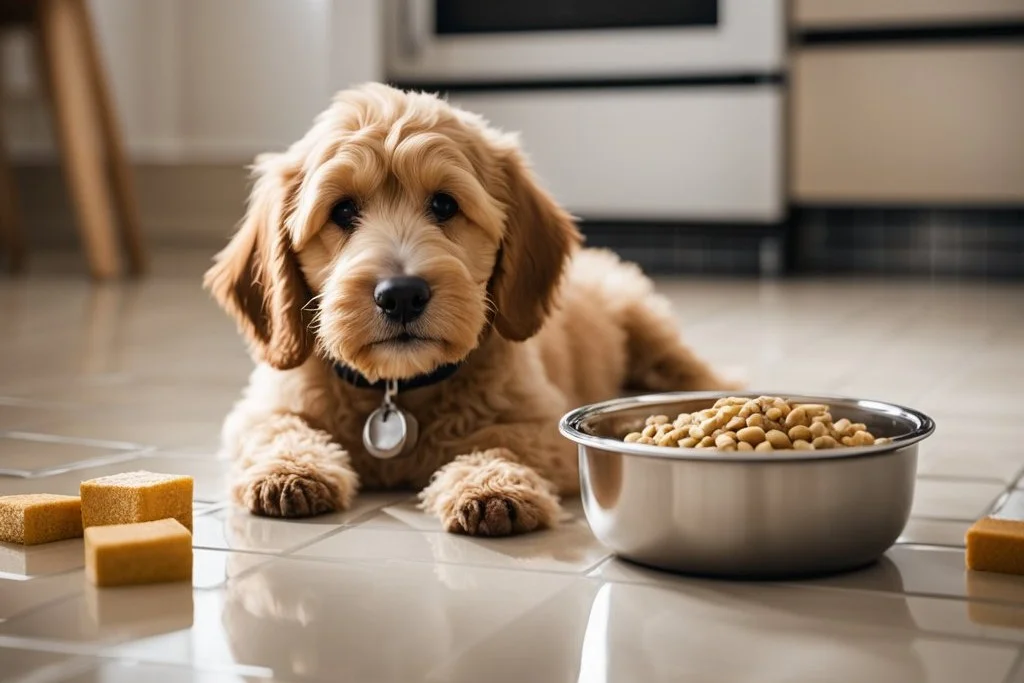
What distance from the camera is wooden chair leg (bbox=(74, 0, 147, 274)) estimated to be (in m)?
5.85

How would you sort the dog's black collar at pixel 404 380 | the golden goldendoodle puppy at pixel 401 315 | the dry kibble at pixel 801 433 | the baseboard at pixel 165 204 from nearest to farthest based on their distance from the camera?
the dry kibble at pixel 801 433
the golden goldendoodle puppy at pixel 401 315
the dog's black collar at pixel 404 380
the baseboard at pixel 165 204

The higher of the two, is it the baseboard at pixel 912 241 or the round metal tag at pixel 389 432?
the round metal tag at pixel 389 432

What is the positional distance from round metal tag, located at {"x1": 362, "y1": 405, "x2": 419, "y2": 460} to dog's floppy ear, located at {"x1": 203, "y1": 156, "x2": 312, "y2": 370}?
158 mm

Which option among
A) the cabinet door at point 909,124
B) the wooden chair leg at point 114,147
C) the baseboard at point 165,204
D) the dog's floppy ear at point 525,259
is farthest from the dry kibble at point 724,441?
the baseboard at point 165,204

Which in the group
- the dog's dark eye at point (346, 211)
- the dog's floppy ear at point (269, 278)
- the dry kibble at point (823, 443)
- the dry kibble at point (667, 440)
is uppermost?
the dog's dark eye at point (346, 211)

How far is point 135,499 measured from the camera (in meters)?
1.86

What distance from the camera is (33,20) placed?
6020 millimetres

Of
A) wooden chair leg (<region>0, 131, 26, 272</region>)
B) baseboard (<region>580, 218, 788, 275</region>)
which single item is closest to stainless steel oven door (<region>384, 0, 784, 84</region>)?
baseboard (<region>580, 218, 788, 275</region>)

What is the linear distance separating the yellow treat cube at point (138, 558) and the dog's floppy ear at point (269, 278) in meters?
0.57

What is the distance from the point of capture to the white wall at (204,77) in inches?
290

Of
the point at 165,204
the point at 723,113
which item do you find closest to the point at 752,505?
the point at 723,113

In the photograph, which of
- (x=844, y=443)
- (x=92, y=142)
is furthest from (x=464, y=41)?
(x=844, y=443)

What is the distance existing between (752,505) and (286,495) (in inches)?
28.7

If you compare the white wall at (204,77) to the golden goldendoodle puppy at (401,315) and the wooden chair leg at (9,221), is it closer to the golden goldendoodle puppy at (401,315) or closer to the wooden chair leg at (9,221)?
the wooden chair leg at (9,221)
